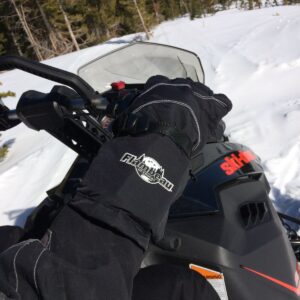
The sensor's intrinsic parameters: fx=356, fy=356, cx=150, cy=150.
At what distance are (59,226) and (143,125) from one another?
0.33 meters

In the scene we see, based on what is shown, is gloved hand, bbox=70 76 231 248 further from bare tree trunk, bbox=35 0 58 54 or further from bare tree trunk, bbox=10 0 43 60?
bare tree trunk, bbox=35 0 58 54

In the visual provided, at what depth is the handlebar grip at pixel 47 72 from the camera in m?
1.04

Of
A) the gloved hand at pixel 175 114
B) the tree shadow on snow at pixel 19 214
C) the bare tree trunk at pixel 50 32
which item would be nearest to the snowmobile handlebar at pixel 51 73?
the gloved hand at pixel 175 114

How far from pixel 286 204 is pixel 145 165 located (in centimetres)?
229

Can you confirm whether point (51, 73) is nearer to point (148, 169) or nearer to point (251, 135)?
point (148, 169)

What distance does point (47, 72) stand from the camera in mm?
1041

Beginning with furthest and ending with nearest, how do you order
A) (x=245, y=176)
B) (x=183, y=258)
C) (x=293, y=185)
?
(x=293, y=185) → (x=245, y=176) → (x=183, y=258)

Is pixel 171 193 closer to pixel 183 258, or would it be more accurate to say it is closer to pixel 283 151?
Answer: pixel 183 258

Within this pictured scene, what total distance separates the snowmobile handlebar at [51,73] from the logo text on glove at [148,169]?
316 mm

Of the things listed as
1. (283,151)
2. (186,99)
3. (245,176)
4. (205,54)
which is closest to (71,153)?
(283,151)

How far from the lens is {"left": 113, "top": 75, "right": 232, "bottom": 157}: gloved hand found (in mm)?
948

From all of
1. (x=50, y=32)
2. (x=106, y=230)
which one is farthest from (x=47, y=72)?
(x=50, y=32)

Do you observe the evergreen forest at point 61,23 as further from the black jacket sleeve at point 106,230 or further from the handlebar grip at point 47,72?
the black jacket sleeve at point 106,230

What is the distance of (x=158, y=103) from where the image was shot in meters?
1.01
